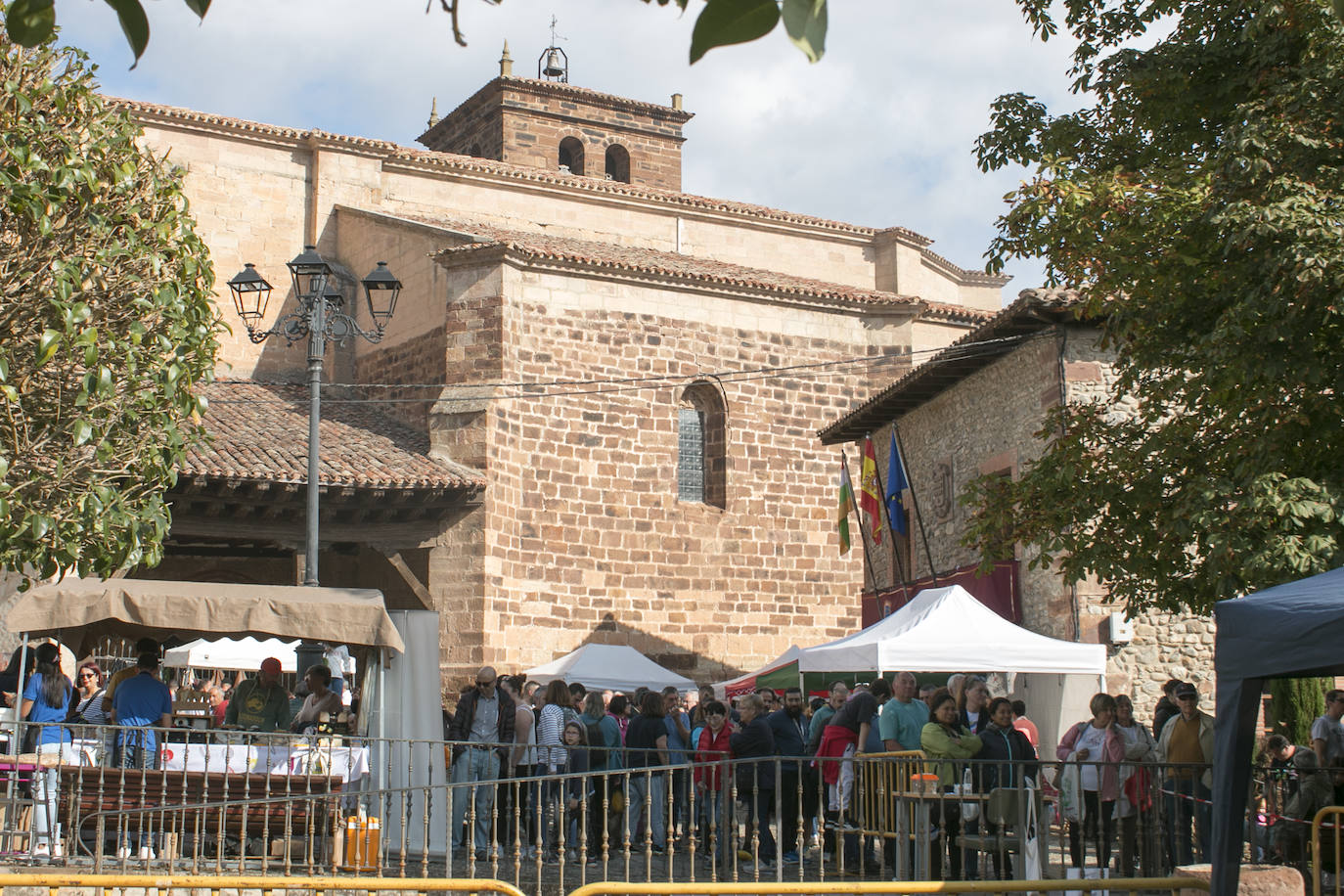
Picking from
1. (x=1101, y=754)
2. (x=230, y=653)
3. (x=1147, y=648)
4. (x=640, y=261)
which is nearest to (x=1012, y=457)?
(x=1147, y=648)

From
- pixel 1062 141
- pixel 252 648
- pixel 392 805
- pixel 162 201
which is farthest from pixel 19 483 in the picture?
pixel 252 648

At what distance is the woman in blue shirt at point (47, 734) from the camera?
8852 millimetres

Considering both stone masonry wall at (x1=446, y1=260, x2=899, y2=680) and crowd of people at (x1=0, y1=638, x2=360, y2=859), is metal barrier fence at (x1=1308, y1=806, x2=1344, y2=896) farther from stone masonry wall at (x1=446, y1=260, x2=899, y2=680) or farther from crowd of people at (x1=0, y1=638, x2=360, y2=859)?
stone masonry wall at (x1=446, y1=260, x2=899, y2=680)

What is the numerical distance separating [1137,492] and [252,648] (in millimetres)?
13496

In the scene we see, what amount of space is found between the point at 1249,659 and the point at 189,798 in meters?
6.69

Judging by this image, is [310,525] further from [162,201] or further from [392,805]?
[162,201]

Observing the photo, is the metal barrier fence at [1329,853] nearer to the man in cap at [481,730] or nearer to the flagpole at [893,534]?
the man in cap at [481,730]

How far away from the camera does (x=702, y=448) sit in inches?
901

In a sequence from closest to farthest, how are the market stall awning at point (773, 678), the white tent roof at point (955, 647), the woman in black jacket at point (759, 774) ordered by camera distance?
the woman in black jacket at point (759, 774)
the white tent roof at point (955, 647)
the market stall awning at point (773, 678)

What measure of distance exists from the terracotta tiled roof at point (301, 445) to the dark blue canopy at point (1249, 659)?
1370 cm

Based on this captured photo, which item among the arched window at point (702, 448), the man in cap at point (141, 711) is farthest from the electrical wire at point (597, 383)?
the man in cap at point (141, 711)

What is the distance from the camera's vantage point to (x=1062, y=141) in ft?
35.4

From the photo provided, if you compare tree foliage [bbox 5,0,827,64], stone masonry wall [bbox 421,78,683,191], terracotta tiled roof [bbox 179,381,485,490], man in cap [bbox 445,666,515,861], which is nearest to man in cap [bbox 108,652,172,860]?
man in cap [bbox 445,666,515,861]

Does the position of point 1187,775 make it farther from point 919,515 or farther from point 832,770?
point 919,515
